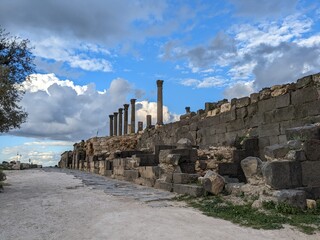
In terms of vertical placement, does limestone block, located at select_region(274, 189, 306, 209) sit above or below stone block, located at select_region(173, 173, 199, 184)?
below

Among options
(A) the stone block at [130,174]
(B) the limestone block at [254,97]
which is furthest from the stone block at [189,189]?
(B) the limestone block at [254,97]

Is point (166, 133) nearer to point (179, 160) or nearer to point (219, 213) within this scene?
point (179, 160)

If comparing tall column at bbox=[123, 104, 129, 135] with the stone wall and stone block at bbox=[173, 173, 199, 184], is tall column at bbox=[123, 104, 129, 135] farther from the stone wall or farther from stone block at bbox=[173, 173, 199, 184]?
stone block at bbox=[173, 173, 199, 184]

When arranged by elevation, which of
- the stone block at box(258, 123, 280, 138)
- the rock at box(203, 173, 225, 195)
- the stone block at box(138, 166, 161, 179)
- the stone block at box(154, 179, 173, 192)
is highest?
the stone block at box(258, 123, 280, 138)

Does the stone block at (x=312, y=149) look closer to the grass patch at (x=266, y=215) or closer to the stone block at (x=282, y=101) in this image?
the grass patch at (x=266, y=215)

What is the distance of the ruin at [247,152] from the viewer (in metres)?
7.54

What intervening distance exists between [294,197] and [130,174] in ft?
31.5

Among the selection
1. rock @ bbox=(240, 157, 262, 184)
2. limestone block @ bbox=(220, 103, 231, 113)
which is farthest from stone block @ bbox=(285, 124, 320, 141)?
limestone block @ bbox=(220, 103, 231, 113)

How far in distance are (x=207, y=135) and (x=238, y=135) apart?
2.89 metres

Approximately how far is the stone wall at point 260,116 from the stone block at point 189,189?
4.33 metres

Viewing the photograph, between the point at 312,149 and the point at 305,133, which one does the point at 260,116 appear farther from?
the point at 312,149

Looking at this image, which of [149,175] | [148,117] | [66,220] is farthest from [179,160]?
[148,117]

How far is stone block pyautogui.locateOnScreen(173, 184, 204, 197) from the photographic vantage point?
29.8ft

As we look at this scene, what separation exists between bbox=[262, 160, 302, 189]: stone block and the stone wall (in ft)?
13.8
